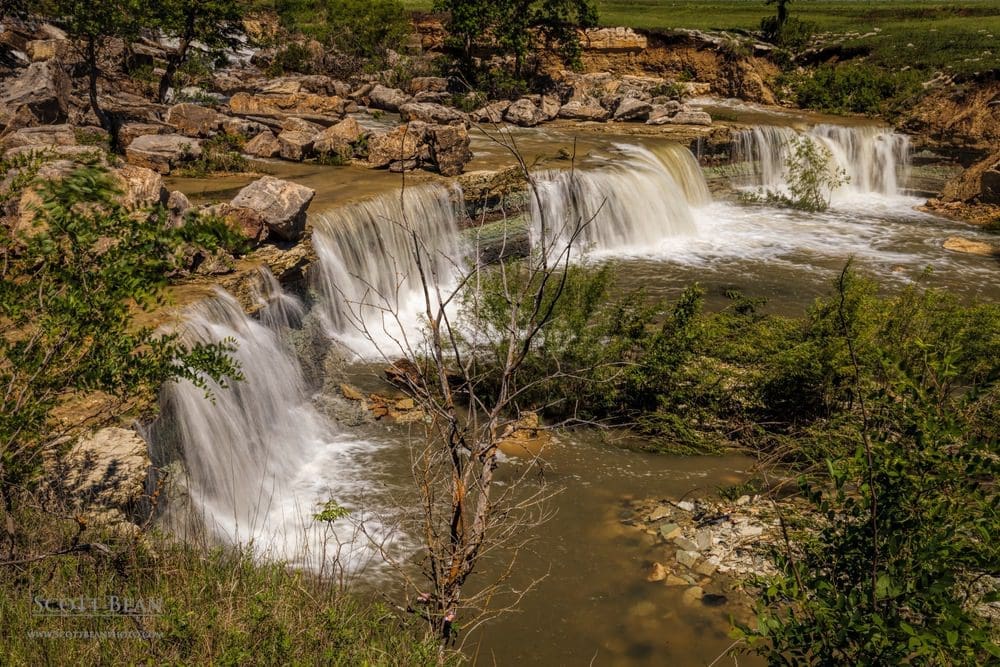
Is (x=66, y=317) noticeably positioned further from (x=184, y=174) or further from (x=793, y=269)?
(x=793, y=269)

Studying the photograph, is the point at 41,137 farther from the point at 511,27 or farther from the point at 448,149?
the point at 511,27

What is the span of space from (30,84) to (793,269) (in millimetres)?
18350

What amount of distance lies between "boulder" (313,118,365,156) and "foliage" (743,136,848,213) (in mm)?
12597

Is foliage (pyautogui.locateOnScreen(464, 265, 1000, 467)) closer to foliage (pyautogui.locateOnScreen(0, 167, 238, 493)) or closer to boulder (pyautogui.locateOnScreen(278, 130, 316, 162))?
foliage (pyautogui.locateOnScreen(0, 167, 238, 493))

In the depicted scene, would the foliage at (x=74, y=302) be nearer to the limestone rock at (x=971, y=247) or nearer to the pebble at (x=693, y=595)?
the pebble at (x=693, y=595)

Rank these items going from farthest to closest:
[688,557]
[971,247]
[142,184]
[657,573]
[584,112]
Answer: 1. [584,112]
2. [971,247]
3. [142,184]
4. [688,557]
5. [657,573]

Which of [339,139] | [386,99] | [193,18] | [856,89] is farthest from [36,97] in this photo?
[856,89]

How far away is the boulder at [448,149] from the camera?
686 inches

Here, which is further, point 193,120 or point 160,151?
point 193,120

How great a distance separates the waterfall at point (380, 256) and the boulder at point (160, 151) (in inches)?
173

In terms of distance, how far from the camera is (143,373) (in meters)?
5.55

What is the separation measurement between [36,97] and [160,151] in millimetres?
4070

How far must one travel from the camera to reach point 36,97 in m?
17.6

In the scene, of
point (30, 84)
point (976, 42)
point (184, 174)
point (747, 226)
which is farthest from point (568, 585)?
point (976, 42)
